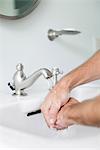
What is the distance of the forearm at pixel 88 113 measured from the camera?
0.46 metres

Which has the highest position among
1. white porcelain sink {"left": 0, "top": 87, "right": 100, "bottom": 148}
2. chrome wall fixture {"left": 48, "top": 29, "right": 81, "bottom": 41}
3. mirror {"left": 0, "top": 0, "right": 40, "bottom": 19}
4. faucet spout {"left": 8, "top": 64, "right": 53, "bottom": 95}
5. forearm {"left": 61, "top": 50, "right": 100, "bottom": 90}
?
mirror {"left": 0, "top": 0, "right": 40, "bottom": 19}

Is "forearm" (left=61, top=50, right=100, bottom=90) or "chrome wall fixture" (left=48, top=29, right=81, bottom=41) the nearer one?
"forearm" (left=61, top=50, right=100, bottom=90)

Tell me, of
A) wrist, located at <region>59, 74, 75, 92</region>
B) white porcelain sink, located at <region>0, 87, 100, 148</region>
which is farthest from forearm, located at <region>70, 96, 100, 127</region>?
white porcelain sink, located at <region>0, 87, 100, 148</region>

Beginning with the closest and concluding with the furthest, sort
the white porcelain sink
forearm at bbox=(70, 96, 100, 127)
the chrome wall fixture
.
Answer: forearm at bbox=(70, 96, 100, 127), the white porcelain sink, the chrome wall fixture

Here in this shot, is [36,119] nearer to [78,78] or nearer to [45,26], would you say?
[78,78]

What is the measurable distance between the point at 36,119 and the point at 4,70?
25cm

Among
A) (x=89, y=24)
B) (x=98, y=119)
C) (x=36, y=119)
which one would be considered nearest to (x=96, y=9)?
(x=89, y=24)

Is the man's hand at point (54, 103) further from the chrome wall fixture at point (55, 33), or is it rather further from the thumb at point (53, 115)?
the chrome wall fixture at point (55, 33)

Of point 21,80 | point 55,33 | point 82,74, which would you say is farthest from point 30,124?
point 55,33

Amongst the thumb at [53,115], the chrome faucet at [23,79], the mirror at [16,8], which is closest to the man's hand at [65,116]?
the thumb at [53,115]

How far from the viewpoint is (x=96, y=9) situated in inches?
53.7

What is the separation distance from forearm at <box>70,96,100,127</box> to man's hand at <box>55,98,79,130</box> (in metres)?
0.04

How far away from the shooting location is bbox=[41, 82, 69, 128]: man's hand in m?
0.68

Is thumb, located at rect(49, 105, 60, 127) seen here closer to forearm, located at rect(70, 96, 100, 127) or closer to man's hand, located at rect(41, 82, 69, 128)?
man's hand, located at rect(41, 82, 69, 128)
